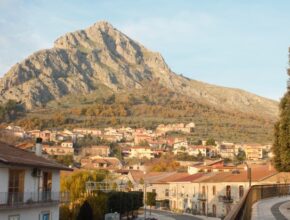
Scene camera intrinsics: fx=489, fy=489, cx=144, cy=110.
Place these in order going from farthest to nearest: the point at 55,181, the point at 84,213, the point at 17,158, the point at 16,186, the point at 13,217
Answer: the point at 84,213 < the point at 55,181 < the point at 16,186 < the point at 17,158 < the point at 13,217

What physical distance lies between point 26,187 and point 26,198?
2.57 ft

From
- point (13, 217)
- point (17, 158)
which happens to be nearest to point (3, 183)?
point (17, 158)

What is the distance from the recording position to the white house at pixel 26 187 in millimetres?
28922

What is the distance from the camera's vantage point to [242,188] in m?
64.9

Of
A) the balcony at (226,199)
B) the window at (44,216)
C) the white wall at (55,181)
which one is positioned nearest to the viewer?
the window at (44,216)

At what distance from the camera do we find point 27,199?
1230 inches

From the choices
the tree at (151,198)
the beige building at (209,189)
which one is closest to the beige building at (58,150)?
the beige building at (209,189)

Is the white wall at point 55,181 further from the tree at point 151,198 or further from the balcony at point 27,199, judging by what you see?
the tree at point 151,198

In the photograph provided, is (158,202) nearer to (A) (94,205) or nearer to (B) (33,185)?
(A) (94,205)

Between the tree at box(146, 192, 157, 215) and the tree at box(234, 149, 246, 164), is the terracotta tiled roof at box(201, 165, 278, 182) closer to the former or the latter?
the tree at box(146, 192, 157, 215)

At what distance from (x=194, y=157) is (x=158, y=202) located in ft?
274

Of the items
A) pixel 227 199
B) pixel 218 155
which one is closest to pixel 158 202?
pixel 227 199

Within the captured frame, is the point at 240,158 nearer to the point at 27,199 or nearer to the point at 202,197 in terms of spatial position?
the point at 202,197

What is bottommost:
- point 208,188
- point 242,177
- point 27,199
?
point 208,188
